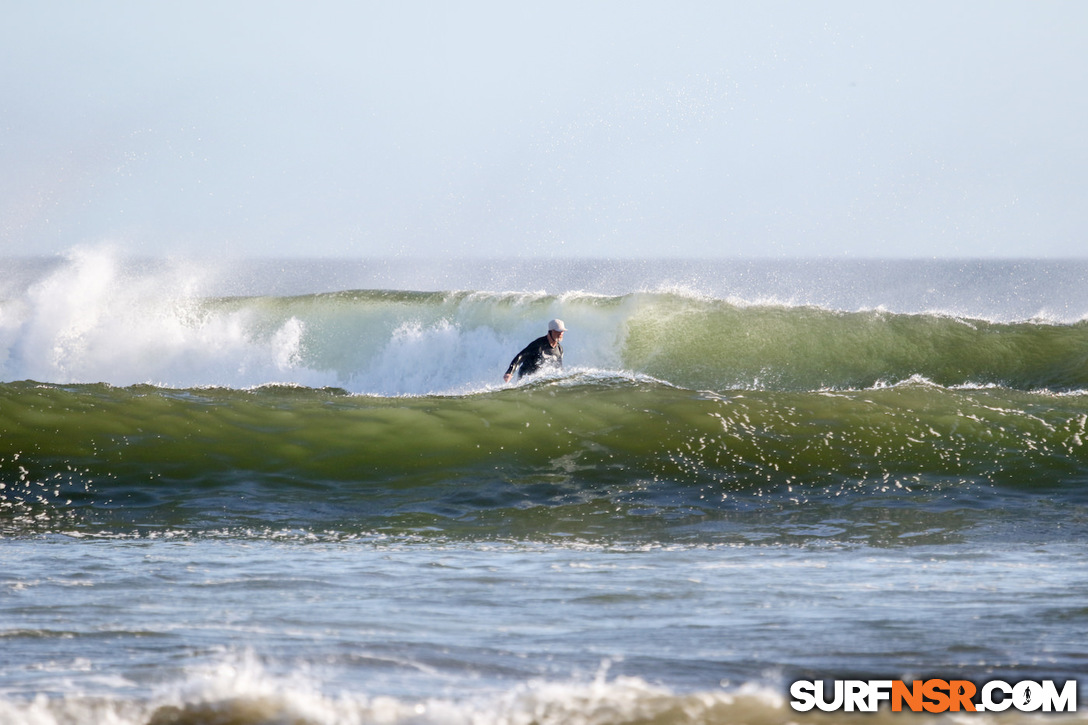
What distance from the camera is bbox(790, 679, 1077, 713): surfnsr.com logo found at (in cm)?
381

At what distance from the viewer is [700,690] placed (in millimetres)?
3963

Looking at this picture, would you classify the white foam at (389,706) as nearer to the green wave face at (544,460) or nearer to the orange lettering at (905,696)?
the orange lettering at (905,696)

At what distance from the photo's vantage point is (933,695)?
3.95m

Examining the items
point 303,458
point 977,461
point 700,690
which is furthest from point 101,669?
point 977,461

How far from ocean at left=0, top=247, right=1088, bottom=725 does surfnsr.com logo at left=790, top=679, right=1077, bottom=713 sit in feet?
0.22

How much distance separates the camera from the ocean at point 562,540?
4.06m

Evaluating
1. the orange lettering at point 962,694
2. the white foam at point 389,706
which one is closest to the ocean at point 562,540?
the white foam at point 389,706

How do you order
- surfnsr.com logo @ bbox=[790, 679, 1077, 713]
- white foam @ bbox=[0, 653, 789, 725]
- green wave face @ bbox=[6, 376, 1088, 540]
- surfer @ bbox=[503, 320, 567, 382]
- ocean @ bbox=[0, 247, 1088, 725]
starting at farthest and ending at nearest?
surfer @ bbox=[503, 320, 567, 382], green wave face @ bbox=[6, 376, 1088, 540], ocean @ bbox=[0, 247, 1088, 725], surfnsr.com logo @ bbox=[790, 679, 1077, 713], white foam @ bbox=[0, 653, 789, 725]

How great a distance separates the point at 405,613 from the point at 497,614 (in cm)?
42

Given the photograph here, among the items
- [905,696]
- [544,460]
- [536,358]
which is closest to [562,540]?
[544,460]

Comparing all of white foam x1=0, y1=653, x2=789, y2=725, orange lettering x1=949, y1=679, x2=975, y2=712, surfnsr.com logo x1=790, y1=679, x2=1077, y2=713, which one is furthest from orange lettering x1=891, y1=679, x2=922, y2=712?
white foam x1=0, y1=653, x2=789, y2=725

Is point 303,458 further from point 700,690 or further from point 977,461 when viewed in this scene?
point 700,690

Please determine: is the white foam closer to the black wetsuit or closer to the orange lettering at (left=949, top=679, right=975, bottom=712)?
the orange lettering at (left=949, top=679, right=975, bottom=712)

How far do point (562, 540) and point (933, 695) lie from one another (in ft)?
12.4
